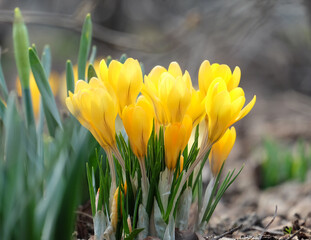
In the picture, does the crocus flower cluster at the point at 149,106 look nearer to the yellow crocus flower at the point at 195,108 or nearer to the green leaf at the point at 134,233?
the yellow crocus flower at the point at 195,108

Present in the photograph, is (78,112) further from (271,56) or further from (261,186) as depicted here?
(271,56)

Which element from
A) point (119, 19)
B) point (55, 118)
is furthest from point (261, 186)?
point (119, 19)

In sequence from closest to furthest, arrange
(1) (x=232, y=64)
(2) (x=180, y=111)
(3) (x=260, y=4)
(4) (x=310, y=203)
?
1. (2) (x=180, y=111)
2. (4) (x=310, y=203)
3. (3) (x=260, y=4)
4. (1) (x=232, y=64)

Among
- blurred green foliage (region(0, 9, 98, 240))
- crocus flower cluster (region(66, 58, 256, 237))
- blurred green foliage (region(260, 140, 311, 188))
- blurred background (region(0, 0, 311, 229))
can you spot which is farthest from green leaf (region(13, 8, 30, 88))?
blurred green foliage (region(260, 140, 311, 188))

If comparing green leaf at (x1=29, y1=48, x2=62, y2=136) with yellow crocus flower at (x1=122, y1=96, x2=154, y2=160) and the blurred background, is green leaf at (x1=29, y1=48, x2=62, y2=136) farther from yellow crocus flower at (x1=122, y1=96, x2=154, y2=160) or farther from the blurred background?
the blurred background

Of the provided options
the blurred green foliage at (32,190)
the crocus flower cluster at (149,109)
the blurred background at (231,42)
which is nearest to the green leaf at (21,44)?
the crocus flower cluster at (149,109)

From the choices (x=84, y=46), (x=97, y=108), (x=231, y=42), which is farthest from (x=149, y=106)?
(x=231, y=42)
